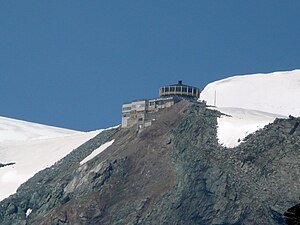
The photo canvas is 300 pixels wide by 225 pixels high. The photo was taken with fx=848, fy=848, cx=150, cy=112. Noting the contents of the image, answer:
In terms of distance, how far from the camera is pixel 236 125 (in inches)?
4697

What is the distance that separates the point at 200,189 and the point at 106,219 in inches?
491

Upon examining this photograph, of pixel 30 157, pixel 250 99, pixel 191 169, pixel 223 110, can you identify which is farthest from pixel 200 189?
pixel 250 99

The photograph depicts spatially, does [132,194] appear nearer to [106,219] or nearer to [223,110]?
[106,219]

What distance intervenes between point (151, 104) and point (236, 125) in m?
17.7

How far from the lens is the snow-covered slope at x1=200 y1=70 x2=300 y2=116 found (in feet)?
539

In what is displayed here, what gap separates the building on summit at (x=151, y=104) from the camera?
129 m

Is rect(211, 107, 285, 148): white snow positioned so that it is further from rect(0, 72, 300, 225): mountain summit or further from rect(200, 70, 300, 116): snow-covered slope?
rect(200, 70, 300, 116): snow-covered slope

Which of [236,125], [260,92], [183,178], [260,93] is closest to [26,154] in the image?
[260,93]

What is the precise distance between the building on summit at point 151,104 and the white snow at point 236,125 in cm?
874

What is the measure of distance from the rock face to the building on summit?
3.62 meters

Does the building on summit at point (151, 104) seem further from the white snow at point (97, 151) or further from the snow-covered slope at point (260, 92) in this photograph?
the snow-covered slope at point (260, 92)

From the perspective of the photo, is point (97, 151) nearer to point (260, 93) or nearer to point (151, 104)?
point (151, 104)

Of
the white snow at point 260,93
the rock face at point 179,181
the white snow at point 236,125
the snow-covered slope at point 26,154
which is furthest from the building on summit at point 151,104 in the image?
the snow-covered slope at point 26,154

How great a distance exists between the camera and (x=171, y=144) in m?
116
